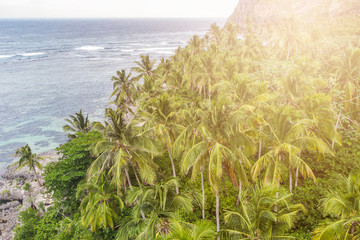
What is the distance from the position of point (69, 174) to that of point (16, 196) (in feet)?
48.3

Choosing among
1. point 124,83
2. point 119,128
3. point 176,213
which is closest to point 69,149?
point 119,128

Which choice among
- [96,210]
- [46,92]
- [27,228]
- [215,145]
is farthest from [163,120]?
[46,92]

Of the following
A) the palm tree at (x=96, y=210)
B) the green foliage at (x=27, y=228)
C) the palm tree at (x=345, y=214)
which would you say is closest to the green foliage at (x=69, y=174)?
the green foliage at (x=27, y=228)

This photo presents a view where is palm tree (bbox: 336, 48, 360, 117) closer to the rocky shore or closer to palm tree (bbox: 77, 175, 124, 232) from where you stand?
palm tree (bbox: 77, 175, 124, 232)

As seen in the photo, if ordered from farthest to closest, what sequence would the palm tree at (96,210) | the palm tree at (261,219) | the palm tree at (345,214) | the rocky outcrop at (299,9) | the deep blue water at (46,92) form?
1. the rocky outcrop at (299,9)
2. the deep blue water at (46,92)
3. the palm tree at (96,210)
4. the palm tree at (261,219)
5. the palm tree at (345,214)

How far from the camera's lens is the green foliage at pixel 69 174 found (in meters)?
19.1

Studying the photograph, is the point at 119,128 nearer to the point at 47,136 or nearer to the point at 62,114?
the point at 47,136

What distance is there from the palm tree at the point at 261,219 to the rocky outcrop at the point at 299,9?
6103 centimetres

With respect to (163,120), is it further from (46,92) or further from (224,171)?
(46,92)

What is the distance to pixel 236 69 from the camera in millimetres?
28281

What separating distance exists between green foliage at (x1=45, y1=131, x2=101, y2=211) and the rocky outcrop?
56.5 metres

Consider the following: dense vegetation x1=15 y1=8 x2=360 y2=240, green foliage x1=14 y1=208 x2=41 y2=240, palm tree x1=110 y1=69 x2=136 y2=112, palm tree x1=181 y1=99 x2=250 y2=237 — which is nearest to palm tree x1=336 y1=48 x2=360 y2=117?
dense vegetation x1=15 y1=8 x2=360 y2=240

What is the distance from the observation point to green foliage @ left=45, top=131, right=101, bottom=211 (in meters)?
19.1

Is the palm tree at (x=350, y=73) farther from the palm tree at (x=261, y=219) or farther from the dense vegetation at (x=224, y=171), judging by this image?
the palm tree at (x=261, y=219)
